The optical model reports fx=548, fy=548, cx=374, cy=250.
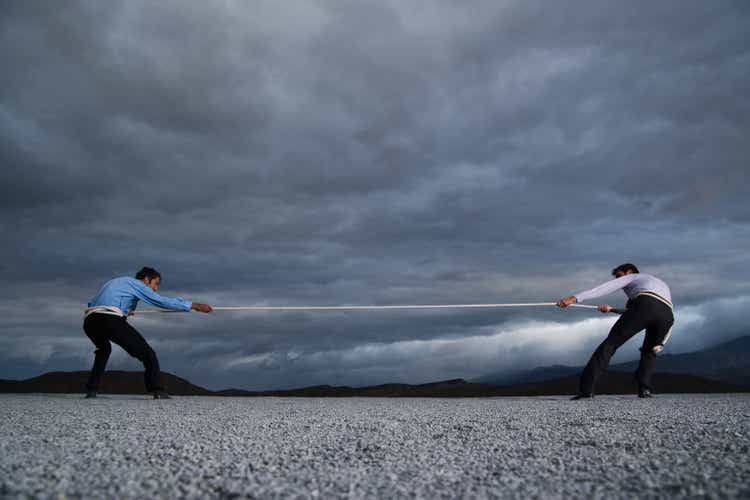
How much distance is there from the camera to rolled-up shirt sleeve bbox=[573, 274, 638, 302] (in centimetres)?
834

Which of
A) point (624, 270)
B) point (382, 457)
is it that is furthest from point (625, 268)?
point (382, 457)

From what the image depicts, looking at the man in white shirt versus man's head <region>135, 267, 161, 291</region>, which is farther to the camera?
man's head <region>135, 267, 161, 291</region>

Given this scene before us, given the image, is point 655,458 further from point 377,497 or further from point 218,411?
point 218,411

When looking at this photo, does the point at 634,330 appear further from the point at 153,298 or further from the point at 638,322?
the point at 153,298

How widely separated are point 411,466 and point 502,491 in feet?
2.31

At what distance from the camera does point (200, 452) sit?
3.56 meters

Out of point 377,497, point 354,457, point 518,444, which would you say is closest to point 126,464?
point 354,457

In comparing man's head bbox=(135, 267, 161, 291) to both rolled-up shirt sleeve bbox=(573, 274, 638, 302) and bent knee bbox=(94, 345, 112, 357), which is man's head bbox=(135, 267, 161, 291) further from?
rolled-up shirt sleeve bbox=(573, 274, 638, 302)

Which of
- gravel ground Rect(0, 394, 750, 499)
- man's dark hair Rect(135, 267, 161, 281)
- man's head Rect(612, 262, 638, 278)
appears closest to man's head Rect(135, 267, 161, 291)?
man's dark hair Rect(135, 267, 161, 281)

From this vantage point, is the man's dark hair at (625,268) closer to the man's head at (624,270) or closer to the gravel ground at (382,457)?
the man's head at (624,270)

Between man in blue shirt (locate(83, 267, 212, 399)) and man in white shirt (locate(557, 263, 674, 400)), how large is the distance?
19.9 ft

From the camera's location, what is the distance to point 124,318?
28.8ft

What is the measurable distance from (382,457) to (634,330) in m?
6.12

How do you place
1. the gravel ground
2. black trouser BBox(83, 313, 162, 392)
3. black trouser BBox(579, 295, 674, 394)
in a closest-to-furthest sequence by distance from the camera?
the gravel ground → black trouser BBox(579, 295, 674, 394) → black trouser BBox(83, 313, 162, 392)
